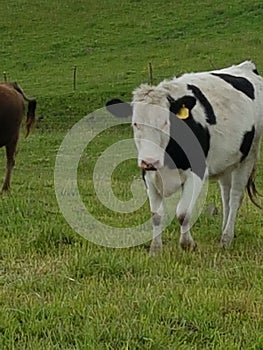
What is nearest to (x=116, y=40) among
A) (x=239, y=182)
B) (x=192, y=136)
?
(x=239, y=182)

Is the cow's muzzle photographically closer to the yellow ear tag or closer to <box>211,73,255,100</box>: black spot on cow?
the yellow ear tag

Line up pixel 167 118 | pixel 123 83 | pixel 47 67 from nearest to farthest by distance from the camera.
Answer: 1. pixel 167 118
2. pixel 123 83
3. pixel 47 67

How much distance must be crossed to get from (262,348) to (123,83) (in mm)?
21936

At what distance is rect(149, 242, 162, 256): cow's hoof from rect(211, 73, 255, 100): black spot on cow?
2157 millimetres

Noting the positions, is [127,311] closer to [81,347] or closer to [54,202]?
[81,347]

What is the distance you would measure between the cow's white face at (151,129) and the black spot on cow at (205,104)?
620 mm

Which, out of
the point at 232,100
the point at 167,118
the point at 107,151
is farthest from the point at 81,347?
the point at 107,151

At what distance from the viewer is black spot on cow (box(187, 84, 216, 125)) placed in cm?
743

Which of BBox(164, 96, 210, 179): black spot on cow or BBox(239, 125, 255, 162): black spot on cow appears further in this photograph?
BBox(239, 125, 255, 162): black spot on cow

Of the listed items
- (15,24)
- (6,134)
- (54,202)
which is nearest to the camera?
(54,202)

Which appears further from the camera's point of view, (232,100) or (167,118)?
(232,100)

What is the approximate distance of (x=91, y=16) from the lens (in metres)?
37.4

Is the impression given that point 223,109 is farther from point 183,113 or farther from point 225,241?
point 225,241

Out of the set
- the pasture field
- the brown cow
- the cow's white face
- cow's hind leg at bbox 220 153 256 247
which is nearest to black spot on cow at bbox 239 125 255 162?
cow's hind leg at bbox 220 153 256 247
